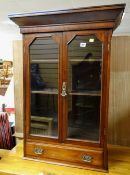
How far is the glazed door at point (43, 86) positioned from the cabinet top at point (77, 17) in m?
0.10

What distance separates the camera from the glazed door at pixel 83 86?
54.9 inches

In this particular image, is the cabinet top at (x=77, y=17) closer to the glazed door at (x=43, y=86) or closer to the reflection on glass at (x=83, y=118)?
the glazed door at (x=43, y=86)

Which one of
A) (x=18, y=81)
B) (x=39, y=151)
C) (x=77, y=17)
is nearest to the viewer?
(x=77, y=17)

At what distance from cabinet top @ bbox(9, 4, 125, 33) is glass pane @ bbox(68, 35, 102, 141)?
117 millimetres

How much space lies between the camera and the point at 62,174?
4.52 feet

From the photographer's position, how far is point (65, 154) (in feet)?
4.87

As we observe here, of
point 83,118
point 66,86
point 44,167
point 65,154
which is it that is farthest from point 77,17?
point 44,167

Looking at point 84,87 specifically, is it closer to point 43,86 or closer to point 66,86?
point 66,86

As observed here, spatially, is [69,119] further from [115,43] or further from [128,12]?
[128,12]

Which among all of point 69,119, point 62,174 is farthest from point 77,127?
point 62,174

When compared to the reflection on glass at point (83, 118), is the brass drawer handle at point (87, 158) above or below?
below

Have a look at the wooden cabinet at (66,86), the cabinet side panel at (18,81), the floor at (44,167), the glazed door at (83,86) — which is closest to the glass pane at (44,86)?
the wooden cabinet at (66,86)

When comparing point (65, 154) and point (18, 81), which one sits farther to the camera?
point (18, 81)

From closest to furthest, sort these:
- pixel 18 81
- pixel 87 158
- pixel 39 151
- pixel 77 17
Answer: pixel 77 17 → pixel 87 158 → pixel 39 151 → pixel 18 81
